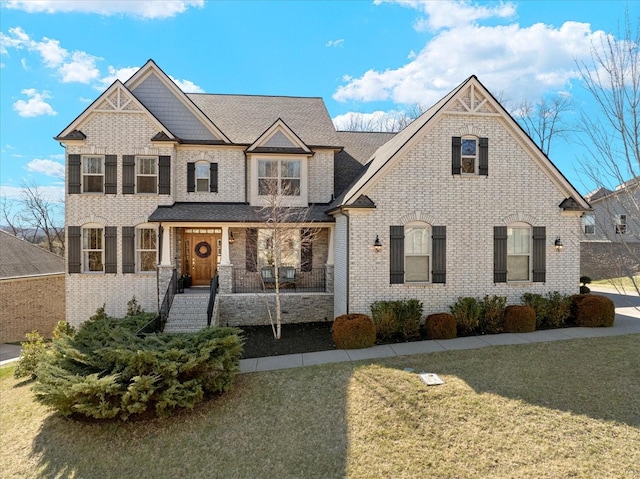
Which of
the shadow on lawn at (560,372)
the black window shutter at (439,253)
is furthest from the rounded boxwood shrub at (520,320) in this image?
the black window shutter at (439,253)

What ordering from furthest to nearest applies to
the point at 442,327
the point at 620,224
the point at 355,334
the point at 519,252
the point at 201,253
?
the point at 201,253, the point at 519,252, the point at 442,327, the point at 355,334, the point at 620,224

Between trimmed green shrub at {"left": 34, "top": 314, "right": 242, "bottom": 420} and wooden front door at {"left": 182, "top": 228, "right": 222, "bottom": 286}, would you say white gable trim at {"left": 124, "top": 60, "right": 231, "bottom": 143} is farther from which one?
trimmed green shrub at {"left": 34, "top": 314, "right": 242, "bottom": 420}

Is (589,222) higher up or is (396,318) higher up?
(589,222)

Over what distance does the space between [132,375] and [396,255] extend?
7.75 m

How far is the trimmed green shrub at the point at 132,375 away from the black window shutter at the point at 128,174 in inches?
284

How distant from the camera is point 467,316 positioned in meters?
10.6

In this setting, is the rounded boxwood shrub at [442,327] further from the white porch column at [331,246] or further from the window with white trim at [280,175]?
the window with white trim at [280,175]

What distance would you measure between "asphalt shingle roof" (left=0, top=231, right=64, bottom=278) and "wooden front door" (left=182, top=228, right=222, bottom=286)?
12076 millimetres

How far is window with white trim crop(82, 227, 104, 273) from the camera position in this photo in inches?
531

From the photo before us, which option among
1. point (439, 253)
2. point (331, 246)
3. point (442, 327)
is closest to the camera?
point (442, 327)

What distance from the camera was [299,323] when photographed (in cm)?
1291

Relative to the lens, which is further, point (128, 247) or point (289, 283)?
point (289, 283)

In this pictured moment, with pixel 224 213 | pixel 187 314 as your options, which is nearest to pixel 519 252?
pixel 224 213

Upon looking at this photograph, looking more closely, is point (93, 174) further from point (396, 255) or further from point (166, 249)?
point (396, 255)
